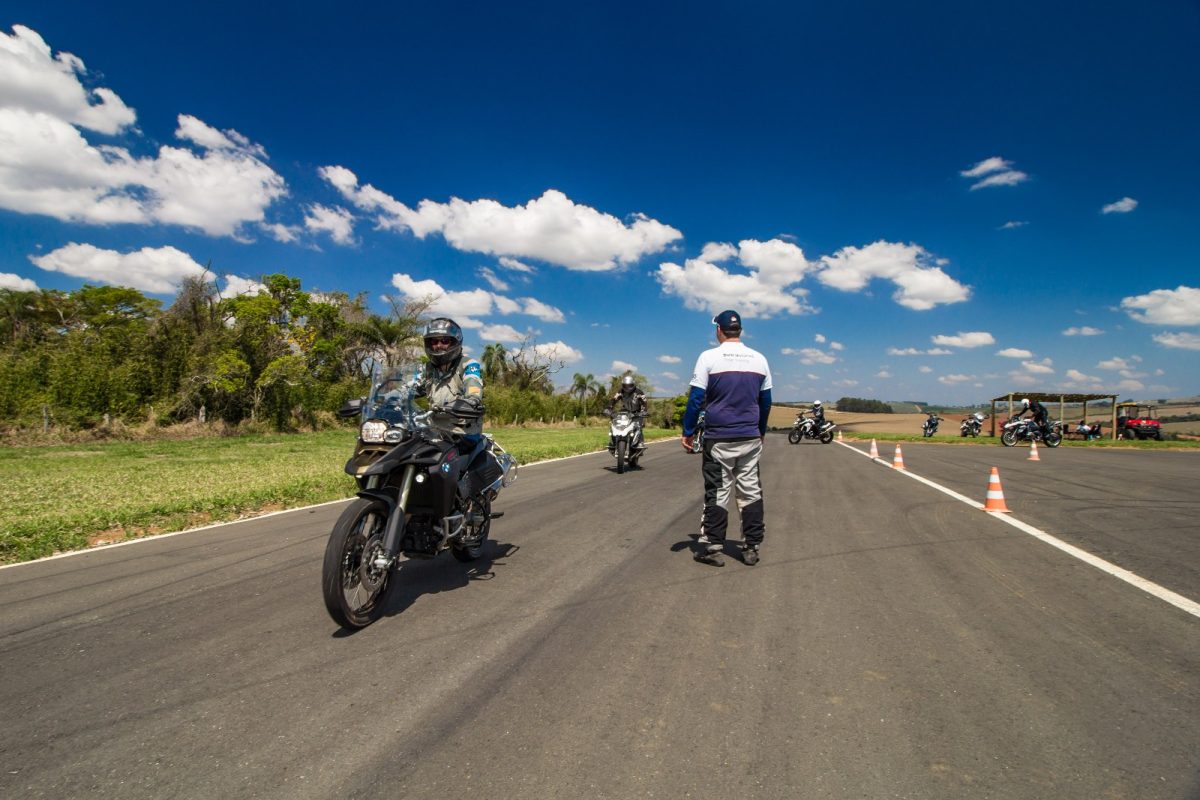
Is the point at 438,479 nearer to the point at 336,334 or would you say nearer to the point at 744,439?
the point at 744,439

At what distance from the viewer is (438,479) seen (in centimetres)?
427

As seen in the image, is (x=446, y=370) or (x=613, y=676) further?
(x=446, y=370)

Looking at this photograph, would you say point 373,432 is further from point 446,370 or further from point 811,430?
point 811,430

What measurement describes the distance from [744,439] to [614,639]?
240 cm

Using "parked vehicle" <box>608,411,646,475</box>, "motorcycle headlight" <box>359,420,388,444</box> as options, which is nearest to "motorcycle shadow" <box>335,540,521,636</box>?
"motorcycle headlight" <box>359,420,388,444</box>

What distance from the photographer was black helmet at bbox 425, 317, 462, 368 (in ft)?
16.6

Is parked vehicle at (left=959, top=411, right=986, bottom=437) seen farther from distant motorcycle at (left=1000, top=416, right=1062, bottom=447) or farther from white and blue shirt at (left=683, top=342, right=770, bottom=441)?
white and blue shirt at (left=683, top=342, right=770, bottom=441)

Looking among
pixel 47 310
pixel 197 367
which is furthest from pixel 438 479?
pixel 47 310

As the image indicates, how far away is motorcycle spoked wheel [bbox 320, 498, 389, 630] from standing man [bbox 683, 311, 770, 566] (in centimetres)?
273

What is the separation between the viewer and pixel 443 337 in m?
5.06

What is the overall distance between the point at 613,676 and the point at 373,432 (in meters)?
2.21

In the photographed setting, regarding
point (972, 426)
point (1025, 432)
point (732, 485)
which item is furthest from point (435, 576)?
point (972, 426)

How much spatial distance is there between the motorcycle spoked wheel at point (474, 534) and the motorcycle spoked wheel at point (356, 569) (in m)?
1.02

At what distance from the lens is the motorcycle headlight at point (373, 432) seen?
3.98 meters
